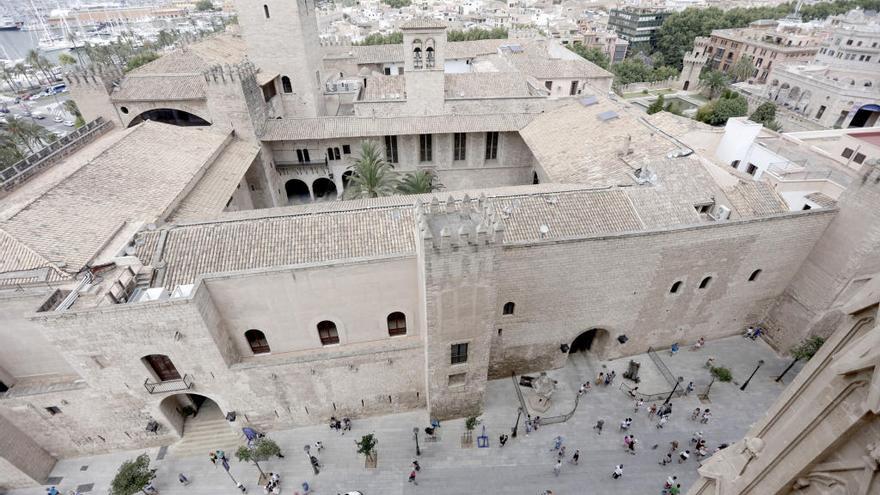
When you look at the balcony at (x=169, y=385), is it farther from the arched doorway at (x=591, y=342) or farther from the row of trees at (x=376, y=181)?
the arched doorway at (x=591, y=342)

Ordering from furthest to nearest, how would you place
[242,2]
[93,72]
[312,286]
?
[242,2] < [93,72] < [312,286]

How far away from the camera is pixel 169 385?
1658cm

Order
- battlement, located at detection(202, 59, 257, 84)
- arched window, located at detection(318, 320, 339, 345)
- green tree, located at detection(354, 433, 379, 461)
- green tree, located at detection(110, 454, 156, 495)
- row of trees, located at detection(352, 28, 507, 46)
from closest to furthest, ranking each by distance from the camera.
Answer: green tree, located at detection(110, 454, 156, 495) → green tree, located at detection(354, 433, 379, 461) → arched window, located at detection(318, 320, 339, 345) → battlement, located at detection(202, 59, 257, 84) → row of trees, located at detection(352, 28, 507, 46)

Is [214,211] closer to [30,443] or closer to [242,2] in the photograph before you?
[30,443]

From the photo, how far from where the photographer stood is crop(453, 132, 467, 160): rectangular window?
104 feet

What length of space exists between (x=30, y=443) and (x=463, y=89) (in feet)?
103

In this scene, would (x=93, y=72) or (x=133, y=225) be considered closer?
(x=133, y=225)

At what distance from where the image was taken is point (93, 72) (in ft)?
90.1

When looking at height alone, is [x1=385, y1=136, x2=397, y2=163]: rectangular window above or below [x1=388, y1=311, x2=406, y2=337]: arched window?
above

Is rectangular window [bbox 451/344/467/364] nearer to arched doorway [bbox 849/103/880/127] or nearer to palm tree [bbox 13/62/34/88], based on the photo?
arched doorway [bbox 849/103/880/127]

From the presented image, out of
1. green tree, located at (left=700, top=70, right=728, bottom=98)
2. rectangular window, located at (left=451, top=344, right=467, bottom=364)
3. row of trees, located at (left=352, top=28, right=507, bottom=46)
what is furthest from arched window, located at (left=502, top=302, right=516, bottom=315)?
green tree, located at (left=700, top=70, right=728, bottom=98)

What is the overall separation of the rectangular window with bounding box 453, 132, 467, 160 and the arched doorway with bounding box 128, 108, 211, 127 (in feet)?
57.8

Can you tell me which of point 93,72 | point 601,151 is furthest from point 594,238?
point 93,72

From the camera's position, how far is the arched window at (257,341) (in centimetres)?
1752
